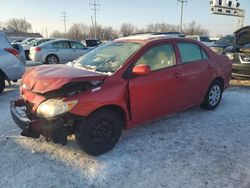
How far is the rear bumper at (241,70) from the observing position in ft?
27.8

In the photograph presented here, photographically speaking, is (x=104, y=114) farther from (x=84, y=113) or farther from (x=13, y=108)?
(x=13, y=108)

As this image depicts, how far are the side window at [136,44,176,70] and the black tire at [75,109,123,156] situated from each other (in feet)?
3.14

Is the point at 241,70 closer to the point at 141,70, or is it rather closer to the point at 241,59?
the point at 241,59

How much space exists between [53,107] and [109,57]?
4.74 ft

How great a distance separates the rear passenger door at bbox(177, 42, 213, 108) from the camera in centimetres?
502

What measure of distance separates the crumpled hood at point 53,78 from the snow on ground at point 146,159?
37.6 inches

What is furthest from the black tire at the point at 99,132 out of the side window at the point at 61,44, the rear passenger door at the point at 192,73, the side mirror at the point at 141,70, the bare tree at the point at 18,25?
the bare tree at the point at 18,25

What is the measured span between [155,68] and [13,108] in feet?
7.47

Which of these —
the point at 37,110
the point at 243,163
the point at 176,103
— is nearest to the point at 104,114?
the point at 37,110

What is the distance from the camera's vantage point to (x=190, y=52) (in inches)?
211

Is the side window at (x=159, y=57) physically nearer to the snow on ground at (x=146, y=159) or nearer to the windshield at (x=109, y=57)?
the windshield at (x=109, y=57)

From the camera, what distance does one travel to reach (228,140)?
4.48 meters

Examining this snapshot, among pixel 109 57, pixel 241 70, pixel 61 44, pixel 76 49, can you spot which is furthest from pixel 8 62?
pixel 76 49

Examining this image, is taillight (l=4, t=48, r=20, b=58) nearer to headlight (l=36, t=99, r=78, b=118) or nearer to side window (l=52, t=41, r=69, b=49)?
headlight (l=36, t=99, r=78, b=118)
